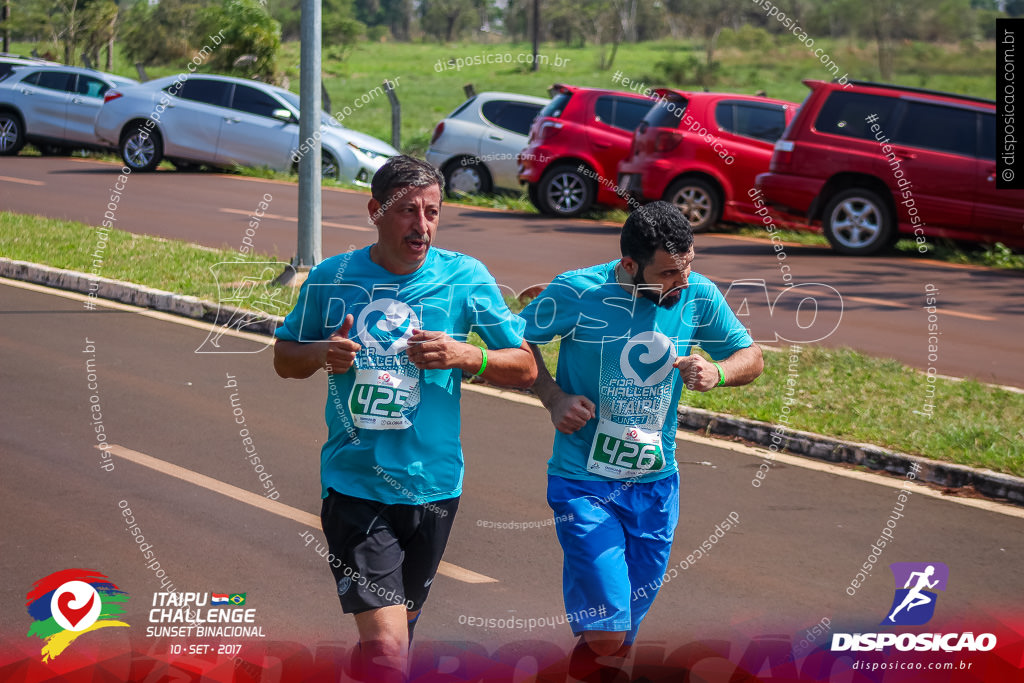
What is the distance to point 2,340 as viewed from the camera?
30.8ft

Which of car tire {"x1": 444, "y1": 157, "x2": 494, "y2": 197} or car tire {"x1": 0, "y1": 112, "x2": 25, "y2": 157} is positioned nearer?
car tire {"x1": 444, "y1": 157, "x2": 494, "y2": 197}

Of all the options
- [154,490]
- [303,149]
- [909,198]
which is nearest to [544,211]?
[909,198]

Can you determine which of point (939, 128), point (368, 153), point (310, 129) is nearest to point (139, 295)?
point (310, 129)

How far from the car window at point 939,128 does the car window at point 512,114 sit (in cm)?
645

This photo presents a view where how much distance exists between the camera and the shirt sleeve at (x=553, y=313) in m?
3.99

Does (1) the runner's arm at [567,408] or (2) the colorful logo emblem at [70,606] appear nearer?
(1) the runner's arm at [567,408]

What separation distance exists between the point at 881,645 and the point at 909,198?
33.8 ft

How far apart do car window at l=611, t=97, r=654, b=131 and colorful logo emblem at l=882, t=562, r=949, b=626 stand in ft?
39.4

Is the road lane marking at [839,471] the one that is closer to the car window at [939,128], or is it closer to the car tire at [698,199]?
the car window at [939,128]

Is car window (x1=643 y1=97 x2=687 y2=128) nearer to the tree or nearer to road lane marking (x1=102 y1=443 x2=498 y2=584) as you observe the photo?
road lane marking (x1=102 y1=443 x2=498 y2=584)

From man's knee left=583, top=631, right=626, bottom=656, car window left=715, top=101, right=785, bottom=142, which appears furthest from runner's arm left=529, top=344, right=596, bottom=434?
car window left=715, top=101, right=785, bottom=142

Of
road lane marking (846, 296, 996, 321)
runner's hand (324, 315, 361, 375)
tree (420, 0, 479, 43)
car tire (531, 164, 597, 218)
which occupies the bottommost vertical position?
road lane marking (846, 296, 996, 321)

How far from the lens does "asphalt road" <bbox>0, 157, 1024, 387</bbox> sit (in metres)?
10.4

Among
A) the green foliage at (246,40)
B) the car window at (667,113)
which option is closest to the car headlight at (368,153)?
the car window at (667,113)
